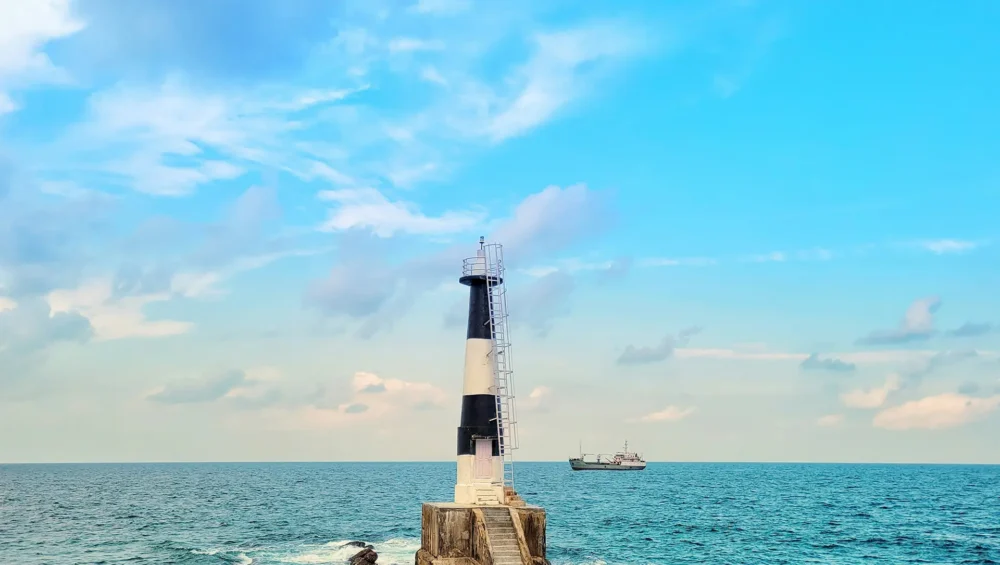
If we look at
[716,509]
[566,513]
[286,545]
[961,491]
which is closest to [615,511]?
[566,513]

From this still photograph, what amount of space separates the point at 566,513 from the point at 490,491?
43.1m

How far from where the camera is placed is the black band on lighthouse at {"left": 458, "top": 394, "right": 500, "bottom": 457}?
28.2 m

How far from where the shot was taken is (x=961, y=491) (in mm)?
108312

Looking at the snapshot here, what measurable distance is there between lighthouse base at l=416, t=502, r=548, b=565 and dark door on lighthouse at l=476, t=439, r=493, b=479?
221 centimetres

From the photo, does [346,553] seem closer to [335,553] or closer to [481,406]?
[335,553]

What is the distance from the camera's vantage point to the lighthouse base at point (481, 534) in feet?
80.9

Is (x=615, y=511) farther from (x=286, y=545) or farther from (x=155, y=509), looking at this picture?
(x=155, y=509)

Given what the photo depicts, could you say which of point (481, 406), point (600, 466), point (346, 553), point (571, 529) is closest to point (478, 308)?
point (481, 406)

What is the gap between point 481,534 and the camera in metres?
24.9

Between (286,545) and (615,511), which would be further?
(615,511)

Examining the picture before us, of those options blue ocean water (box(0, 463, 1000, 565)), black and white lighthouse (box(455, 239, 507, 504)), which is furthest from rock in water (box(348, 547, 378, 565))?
black and white lighthouse (box(455, 239, 507, 504))

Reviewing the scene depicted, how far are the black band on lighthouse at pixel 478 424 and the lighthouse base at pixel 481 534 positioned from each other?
263 cm

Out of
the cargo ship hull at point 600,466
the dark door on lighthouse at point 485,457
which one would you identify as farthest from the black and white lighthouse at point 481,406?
the cargo ship hull at point 600,466

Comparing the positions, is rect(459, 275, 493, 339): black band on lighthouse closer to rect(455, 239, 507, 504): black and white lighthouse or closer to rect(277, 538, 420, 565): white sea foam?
rect(455, 239, 507, 504): black and white lighthouse
